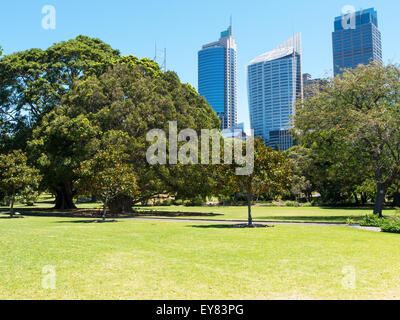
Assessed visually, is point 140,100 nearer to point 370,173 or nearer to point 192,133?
point 192,133

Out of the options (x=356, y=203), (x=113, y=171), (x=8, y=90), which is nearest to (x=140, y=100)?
(x=113, y=171)

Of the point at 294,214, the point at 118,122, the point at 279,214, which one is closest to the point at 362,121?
the point at 294,214

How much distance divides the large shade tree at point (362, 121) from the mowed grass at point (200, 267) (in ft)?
44.7

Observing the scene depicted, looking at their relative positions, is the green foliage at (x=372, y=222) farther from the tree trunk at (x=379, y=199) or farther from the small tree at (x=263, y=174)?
the tree trunk at (x=379, y=199)

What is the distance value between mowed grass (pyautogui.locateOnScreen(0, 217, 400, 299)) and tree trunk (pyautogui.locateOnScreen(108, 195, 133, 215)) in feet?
69.1

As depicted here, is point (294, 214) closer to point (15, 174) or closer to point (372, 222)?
point (372, 222)

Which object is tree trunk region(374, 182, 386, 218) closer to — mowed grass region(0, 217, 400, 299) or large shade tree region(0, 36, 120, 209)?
mowed grass region(0, 217, 400, 299)

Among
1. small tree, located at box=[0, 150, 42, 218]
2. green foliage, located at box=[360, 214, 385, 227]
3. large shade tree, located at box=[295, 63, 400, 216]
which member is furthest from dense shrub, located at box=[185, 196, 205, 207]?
green foliage, located at box=[360, 214, 385, 227]

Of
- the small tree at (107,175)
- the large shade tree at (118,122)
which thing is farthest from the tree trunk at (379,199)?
the small tree at (107,175)

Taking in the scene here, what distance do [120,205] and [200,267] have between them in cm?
2891

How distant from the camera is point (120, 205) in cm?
3725

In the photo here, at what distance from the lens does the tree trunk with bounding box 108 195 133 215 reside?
3691 centimetres

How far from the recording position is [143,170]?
34406 mm

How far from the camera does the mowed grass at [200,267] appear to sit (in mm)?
7277
